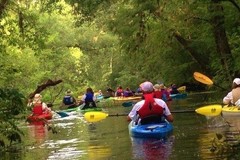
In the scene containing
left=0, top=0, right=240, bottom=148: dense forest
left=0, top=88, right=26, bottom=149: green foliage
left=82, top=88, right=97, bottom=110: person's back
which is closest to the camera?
left=0, top=88, right=26, bottom=149: green foliage

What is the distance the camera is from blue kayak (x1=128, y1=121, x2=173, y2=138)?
35.6 feet

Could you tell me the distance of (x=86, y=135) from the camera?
13.5 metres

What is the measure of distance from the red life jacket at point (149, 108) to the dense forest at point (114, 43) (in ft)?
Answer: 5.19

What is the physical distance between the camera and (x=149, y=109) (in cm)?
1081

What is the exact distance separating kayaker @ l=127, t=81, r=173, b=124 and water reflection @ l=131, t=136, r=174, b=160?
1.51ft

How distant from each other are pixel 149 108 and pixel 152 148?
52.3 inches

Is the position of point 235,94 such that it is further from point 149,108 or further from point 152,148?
point 152,148

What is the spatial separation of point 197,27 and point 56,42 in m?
25.2

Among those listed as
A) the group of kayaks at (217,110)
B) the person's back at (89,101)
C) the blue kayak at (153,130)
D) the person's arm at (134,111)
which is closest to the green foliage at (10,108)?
the person's arm at (134,111)

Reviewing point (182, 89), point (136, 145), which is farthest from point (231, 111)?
point (182, 89)

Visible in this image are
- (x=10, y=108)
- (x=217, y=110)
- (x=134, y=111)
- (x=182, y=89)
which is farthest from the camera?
(x=182, y=89)

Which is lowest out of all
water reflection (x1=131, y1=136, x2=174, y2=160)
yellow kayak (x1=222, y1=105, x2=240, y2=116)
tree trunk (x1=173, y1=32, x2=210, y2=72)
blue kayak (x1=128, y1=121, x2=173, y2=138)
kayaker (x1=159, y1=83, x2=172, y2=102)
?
water reflection (x1=131, y1=136, x2=174, y2=160)

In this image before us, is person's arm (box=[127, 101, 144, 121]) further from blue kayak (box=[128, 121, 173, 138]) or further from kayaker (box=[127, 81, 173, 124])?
blue kayak (box=[128, 121, 173, 138])

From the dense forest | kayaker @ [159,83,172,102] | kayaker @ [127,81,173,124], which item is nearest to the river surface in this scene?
kayaker @ [127,81,173,124]
